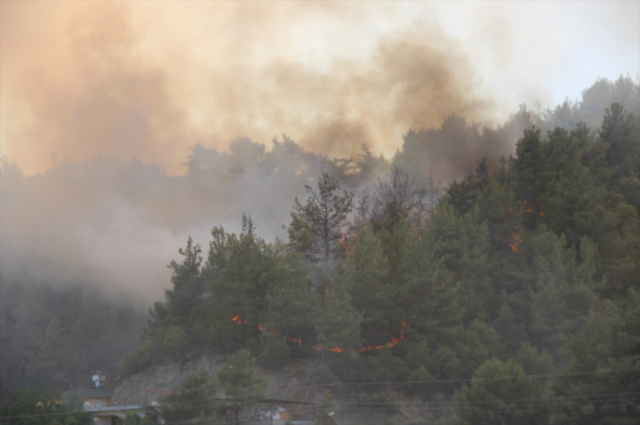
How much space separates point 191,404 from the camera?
34594mm

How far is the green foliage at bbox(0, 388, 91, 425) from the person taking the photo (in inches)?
1589

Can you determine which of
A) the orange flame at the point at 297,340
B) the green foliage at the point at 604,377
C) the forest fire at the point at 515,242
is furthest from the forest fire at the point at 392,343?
the green foliage at the point at 604,377

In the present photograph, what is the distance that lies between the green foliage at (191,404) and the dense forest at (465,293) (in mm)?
12636

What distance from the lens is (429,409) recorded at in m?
44.0

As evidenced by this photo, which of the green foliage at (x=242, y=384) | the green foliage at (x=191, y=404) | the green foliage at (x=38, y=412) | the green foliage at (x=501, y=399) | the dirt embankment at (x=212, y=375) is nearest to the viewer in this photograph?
the green foliage at (x=501, y=399)

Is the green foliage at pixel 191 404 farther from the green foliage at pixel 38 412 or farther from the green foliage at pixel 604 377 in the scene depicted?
the green foliage at pixel 604 377

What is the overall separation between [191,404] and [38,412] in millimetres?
15616

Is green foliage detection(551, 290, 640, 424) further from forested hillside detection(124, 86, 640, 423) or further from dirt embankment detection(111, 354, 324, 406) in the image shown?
dirt embankment detection(111, 354, 324, 406)

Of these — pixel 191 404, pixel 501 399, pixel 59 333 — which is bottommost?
pixel 501 399

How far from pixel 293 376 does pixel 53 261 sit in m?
58.3

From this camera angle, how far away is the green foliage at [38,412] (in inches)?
1589

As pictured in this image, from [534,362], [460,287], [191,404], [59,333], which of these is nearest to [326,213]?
[460,287]

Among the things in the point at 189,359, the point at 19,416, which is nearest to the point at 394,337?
the point at 189,359

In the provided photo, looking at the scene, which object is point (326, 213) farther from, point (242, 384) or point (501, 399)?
point (501, 399)
